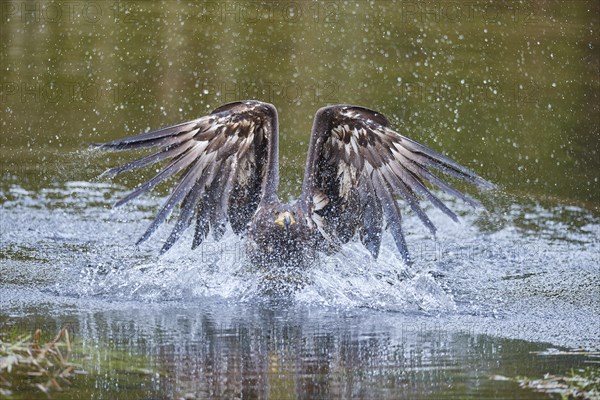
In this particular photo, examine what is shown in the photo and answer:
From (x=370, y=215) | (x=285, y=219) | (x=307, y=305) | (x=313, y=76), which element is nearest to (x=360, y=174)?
(x=370, y=215)

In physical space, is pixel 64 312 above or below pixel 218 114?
below

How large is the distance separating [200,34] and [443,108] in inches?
179

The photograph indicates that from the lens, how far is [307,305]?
668 cm

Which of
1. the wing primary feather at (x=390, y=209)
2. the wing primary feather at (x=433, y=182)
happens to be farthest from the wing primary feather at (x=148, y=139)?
the wing primary feather at (x=433, y=182)

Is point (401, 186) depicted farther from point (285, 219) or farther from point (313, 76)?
point (313, 76)

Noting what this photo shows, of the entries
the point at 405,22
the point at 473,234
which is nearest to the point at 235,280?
the point at 473,234

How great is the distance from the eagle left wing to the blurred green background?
2.24 meters

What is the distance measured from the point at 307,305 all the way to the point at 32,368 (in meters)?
2.31

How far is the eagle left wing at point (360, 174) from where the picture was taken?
301 inches

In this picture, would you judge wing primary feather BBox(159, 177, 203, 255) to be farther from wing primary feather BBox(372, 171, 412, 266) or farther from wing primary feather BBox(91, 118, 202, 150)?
wing primary feather BBox(372, 171, 412, 266)

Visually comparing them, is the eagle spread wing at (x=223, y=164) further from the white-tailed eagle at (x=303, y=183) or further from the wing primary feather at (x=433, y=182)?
the wing primary feather at (x=433, y=182)

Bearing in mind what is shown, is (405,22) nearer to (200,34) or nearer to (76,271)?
(200,34)

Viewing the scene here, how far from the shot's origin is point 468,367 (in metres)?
5.20

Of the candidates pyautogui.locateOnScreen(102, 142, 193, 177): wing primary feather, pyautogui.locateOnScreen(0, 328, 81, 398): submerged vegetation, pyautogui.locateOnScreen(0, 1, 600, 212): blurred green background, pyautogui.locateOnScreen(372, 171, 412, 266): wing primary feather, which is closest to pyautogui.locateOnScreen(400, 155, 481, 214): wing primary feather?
pyautogui.locateOnScreen(372, 171, 412, 266): wing primary feather
